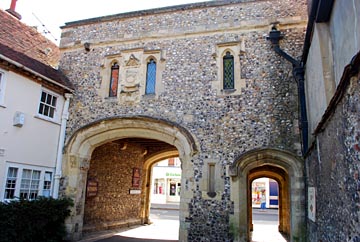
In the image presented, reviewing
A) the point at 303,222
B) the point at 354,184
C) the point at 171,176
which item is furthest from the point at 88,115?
the point at 171,176

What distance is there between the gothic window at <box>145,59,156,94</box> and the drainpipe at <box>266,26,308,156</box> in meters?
3.67

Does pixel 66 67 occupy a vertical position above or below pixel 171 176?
above

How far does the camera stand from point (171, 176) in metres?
31.4

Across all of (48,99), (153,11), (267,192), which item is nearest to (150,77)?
(153,11)

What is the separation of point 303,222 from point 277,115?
2809 millimetres

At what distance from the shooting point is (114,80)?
10.5 meters

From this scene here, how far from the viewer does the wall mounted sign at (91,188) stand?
35.8 ft

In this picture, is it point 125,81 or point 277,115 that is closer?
point 277,115

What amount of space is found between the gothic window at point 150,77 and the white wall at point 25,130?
3093 millimetres

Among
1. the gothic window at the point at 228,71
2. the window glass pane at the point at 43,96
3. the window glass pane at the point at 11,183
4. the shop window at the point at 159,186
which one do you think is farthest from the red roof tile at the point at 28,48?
the shop window at the point at 159,186

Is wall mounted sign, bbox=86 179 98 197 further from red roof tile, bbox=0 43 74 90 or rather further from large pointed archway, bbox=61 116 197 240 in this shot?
red roof tile, bbox=0 43 74 90

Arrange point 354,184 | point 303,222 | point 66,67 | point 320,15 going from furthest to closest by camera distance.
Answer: point 66,67
point 303,222
point 320,15
point 354,184

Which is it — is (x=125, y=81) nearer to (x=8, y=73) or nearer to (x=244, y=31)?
(x=8, y=73)

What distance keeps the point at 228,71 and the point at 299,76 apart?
6.76 ft
